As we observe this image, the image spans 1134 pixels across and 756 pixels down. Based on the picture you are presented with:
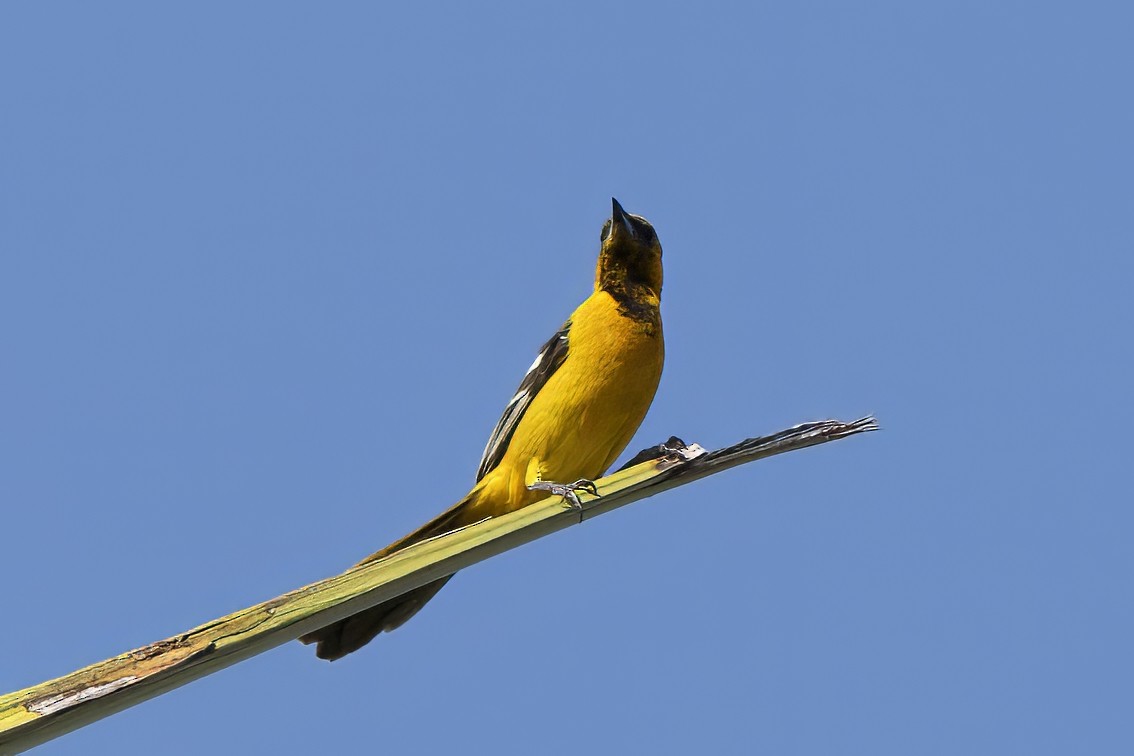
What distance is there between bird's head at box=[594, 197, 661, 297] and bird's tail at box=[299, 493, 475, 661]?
1.64 m

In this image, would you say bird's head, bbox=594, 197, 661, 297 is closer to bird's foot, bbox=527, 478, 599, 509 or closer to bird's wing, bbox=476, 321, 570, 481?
bird's wing, bbox=476, 321, 570, 481

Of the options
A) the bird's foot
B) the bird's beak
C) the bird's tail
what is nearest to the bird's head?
the bird's beak

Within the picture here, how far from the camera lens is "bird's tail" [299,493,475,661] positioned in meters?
6.20

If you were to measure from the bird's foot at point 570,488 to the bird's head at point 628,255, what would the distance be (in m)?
1.39

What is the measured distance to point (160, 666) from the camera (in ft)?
15.4

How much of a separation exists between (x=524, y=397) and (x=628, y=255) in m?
1.11

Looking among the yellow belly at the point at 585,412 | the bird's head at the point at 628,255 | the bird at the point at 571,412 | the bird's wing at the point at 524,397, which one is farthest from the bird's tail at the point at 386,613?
the bird's head at the point at 628,255

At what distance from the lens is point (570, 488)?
6.26 meters

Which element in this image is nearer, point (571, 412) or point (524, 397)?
point (571, 412)

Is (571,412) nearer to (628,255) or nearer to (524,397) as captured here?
(524,397)

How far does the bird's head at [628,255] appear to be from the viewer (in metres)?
7.36

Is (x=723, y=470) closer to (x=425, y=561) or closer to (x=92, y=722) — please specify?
(x=425, y=561)

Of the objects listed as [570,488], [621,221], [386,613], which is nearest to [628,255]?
[621,221]

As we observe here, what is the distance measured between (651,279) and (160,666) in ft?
12.8
